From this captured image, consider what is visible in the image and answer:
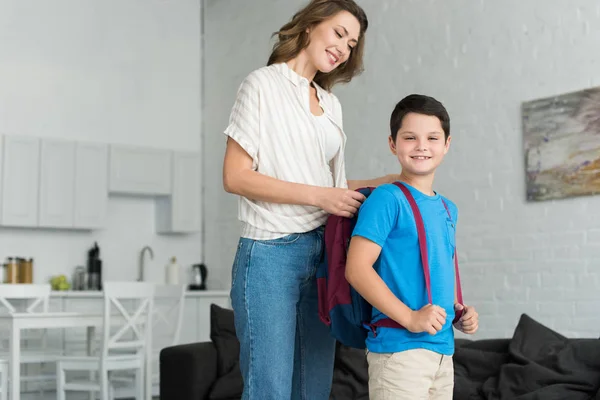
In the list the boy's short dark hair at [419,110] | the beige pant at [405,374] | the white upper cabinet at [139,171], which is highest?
the white upper cabinet at [139,171]

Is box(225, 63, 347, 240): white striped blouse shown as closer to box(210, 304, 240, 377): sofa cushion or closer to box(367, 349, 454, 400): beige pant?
box(367, 349, 454, 400): beige pant

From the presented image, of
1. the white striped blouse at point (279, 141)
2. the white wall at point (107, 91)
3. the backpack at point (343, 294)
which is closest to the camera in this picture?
the backpack at point (343, 294)

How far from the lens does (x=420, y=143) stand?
1801 millimetres

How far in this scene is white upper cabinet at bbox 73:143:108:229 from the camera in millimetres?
6980

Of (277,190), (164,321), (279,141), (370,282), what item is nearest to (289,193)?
(277,190)

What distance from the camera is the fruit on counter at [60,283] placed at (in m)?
6.79

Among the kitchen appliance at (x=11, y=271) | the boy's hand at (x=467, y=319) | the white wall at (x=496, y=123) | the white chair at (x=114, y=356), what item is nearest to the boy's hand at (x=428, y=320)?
the boy's hand at (x=467, y=319)

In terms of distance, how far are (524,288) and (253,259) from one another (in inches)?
133

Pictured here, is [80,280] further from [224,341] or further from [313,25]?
[313,25]

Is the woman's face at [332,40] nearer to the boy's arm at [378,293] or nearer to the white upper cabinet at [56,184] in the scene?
the boy's arm at [378,293]

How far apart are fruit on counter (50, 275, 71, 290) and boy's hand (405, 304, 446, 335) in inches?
221

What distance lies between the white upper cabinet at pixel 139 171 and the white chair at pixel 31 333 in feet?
4.27

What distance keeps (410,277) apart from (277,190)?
13.4 inches

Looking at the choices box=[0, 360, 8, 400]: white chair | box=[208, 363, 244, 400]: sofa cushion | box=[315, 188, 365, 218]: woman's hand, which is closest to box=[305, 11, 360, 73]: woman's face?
box=[315, 188, 365, 218]: woman's hand
